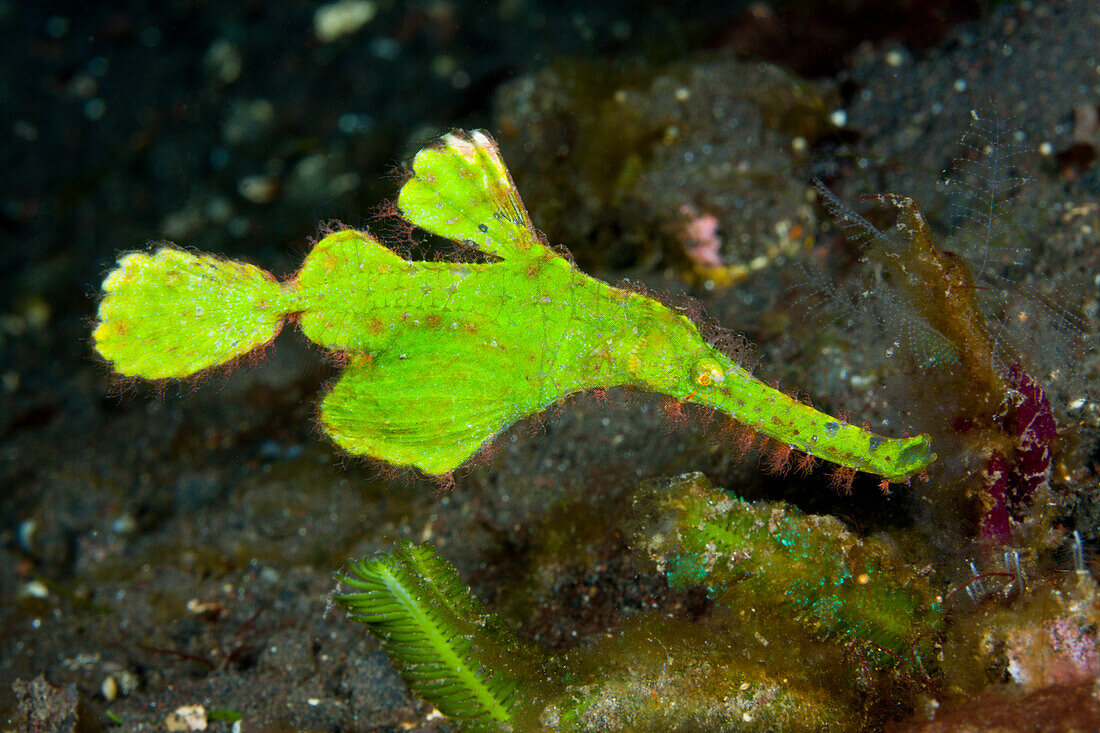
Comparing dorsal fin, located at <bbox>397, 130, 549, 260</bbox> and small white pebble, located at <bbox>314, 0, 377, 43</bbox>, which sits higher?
dorsal fin, located at <bbox>397, 130, 549, 260</bbox>

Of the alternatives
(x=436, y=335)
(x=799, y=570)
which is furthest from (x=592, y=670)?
(x=436, y=335)

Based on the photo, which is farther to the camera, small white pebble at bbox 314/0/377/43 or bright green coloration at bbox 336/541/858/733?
small white pebble at bbox 314/0/377/43

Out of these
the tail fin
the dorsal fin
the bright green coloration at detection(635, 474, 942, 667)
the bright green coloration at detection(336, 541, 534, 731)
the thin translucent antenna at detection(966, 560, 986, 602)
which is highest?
the dorsal fin

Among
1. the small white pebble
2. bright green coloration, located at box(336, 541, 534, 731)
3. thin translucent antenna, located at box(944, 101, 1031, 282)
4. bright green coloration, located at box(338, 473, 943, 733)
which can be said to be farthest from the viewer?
the small white pebble

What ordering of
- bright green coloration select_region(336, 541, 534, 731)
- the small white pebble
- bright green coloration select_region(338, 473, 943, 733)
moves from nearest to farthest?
bright green coloration select_region(338, 473, 943, 733) → bright green coloration select_region(336, 541, 534, 731) → the small white pebble

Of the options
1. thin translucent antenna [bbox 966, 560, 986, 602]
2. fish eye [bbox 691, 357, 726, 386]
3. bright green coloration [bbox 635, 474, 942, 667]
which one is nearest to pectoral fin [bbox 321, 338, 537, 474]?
fish eye [bbox 691, 357, 726, 386]

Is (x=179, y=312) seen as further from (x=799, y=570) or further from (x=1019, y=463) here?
(x=1019, y=463)

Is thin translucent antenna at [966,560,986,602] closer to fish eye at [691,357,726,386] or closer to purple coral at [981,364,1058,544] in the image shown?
purple coral at [981,364,1058,544]
